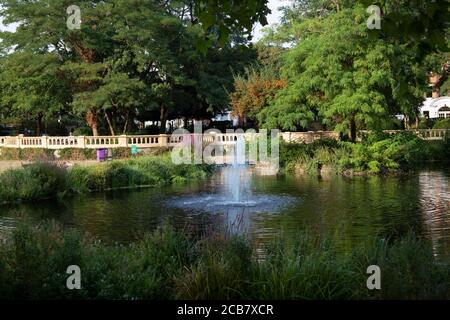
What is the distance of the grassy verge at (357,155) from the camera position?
31125 mm

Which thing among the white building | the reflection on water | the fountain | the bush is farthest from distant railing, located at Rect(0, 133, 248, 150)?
the white building

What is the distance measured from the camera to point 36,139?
3975cm

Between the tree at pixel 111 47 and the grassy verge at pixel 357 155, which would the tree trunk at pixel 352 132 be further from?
the tree at pixel 111 47

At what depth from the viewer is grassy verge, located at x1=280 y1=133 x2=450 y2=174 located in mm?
31125

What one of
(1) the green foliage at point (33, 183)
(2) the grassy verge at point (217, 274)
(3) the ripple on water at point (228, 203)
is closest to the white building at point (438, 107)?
(3) the ripple on water at point (228, 203)

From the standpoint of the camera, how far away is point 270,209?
18219 mm

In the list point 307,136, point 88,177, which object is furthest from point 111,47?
point 88,177

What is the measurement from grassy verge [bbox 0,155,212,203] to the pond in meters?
1.03

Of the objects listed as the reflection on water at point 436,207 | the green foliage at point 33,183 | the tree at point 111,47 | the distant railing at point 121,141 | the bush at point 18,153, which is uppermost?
the tree at point 111,47

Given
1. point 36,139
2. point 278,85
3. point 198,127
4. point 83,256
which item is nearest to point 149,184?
point 278,85

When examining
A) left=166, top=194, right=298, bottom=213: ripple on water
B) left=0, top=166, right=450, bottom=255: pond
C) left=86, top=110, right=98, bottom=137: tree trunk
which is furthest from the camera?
left=86, top=110, right=98, bottom=137: tree trunk

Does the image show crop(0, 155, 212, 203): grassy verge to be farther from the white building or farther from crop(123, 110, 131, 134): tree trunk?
the white building

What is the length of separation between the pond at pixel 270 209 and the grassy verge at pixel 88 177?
1.03 m
